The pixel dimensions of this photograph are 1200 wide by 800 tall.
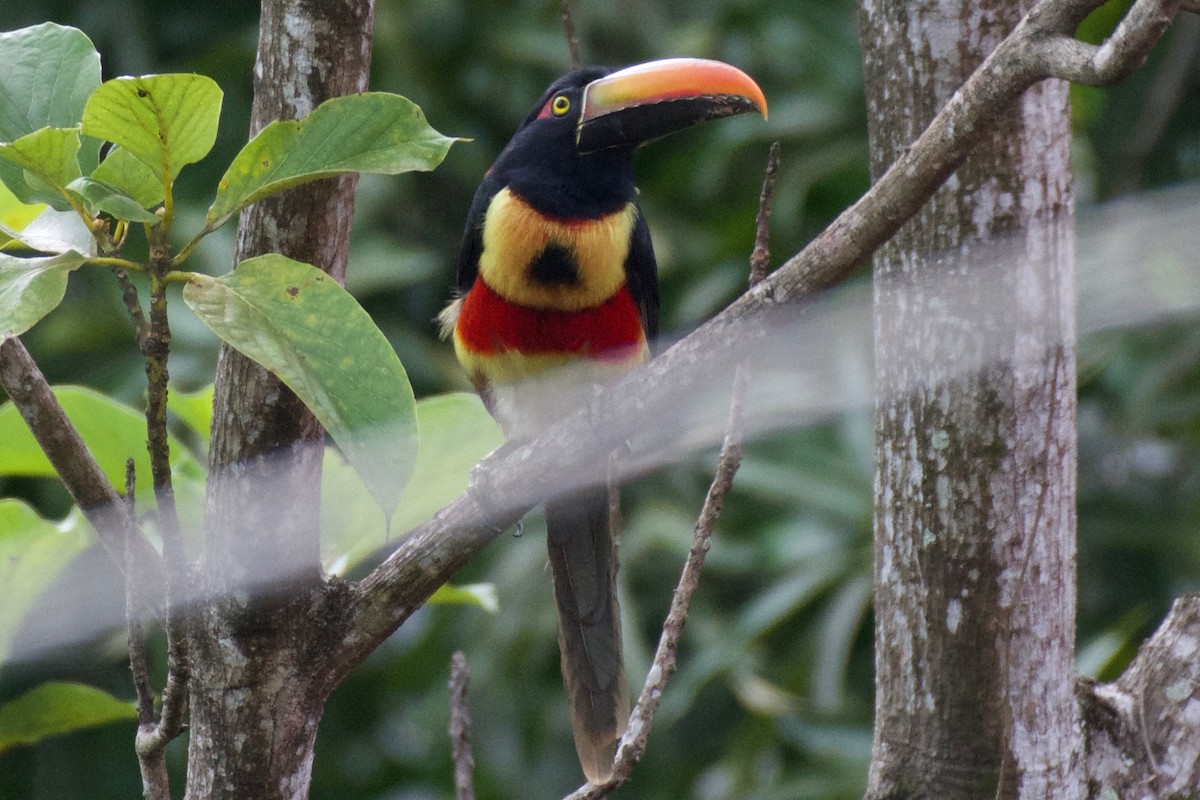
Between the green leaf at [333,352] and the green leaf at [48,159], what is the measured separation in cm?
17

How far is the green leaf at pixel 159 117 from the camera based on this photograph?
50.0 inches

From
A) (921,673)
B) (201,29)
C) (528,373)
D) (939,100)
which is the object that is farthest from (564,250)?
(201,29)

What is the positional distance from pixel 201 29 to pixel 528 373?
335 centimetres

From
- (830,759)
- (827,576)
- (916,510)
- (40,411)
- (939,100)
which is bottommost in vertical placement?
(830,759)

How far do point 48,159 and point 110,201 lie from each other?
→ 0.26ft

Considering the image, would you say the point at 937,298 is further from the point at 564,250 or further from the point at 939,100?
the point at 564,250

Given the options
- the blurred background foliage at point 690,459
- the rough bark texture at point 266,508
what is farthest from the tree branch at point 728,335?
the blurred background foliage at point 690,459

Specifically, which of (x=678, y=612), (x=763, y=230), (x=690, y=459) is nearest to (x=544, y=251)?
(x=763, y=230)

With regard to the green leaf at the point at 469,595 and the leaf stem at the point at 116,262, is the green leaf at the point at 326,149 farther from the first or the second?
the green leaf at the point at 469,595

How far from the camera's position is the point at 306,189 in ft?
5.41

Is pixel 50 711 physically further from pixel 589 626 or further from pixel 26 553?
pixel 589 626

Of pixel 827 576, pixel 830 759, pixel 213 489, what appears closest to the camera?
pixel 213 489

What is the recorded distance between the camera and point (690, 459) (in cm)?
449

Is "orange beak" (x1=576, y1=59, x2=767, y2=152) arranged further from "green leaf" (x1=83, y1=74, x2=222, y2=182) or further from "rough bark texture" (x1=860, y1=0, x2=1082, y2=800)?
"green leaf" (x1=83, y1=74, x2=222, y2=182)
